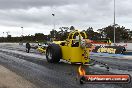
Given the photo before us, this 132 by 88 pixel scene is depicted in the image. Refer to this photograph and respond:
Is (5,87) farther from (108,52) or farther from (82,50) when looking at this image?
(108,52)

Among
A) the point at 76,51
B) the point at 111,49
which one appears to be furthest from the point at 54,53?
the point at 111,49

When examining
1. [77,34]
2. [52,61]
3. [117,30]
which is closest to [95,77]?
[77,34]

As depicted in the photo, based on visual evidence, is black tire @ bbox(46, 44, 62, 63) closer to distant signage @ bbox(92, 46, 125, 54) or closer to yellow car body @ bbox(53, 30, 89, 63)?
yellow car body @ bbox(53, 30, 89, 63)

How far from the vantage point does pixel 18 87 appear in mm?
10070

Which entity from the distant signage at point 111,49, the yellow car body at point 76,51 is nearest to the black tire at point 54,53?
the yellow car body at point 76,51

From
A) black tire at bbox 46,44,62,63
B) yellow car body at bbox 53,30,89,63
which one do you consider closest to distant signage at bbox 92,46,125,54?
black tire at bbox 46,44,62,63

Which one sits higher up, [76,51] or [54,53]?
[76,51]

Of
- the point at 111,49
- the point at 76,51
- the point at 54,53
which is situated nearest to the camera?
the point at 76,51

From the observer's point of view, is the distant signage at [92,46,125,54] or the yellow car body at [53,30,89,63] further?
the distant signage at [92,46,125,54]

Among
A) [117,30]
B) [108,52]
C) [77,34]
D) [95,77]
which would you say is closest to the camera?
[95,77]

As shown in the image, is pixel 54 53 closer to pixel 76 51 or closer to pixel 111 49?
pixel 76 51

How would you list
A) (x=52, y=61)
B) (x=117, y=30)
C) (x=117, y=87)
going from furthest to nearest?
1. (x=117, y=30)
2. (x=52, y=61)
3. (x=117, y=87)

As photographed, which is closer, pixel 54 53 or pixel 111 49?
pixel 54 53

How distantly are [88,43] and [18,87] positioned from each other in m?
6.75
